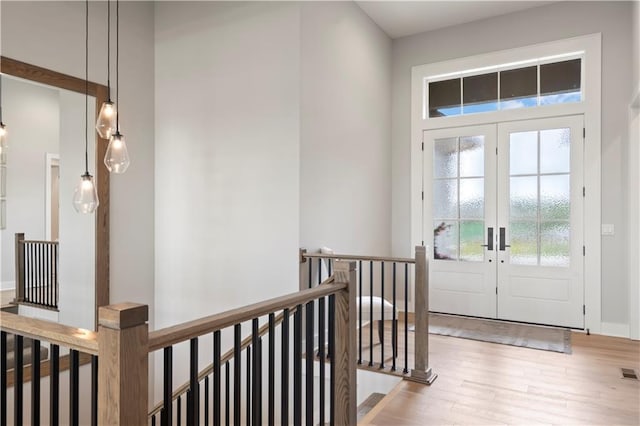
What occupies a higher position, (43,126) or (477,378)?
(43,126)

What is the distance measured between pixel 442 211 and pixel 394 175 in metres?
0.78

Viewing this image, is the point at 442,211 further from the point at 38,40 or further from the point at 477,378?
the point at 38,40

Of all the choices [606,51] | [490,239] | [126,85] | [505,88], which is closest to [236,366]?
[126,85]

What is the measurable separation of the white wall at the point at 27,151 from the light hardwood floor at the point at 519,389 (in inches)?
149

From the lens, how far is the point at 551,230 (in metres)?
4.57

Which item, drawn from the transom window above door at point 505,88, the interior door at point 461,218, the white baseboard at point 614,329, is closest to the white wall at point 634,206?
the white baseboard at point 614,329

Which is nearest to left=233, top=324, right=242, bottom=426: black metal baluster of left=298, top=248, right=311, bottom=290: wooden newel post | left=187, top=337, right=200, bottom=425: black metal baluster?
left=187, top=337, right=200, bottom=425: black metal baluster

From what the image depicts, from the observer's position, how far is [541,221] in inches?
181

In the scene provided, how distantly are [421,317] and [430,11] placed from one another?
3517mm

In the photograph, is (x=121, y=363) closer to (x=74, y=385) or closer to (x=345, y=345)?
(x=74, y=385)

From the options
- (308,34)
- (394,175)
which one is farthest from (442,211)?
(308,34)

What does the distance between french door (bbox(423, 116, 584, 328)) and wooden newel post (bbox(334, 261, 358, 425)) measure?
11.2 ft

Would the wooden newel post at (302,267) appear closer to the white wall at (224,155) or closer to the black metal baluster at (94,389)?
the white wall at (224,155)

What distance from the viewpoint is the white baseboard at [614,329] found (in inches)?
165
